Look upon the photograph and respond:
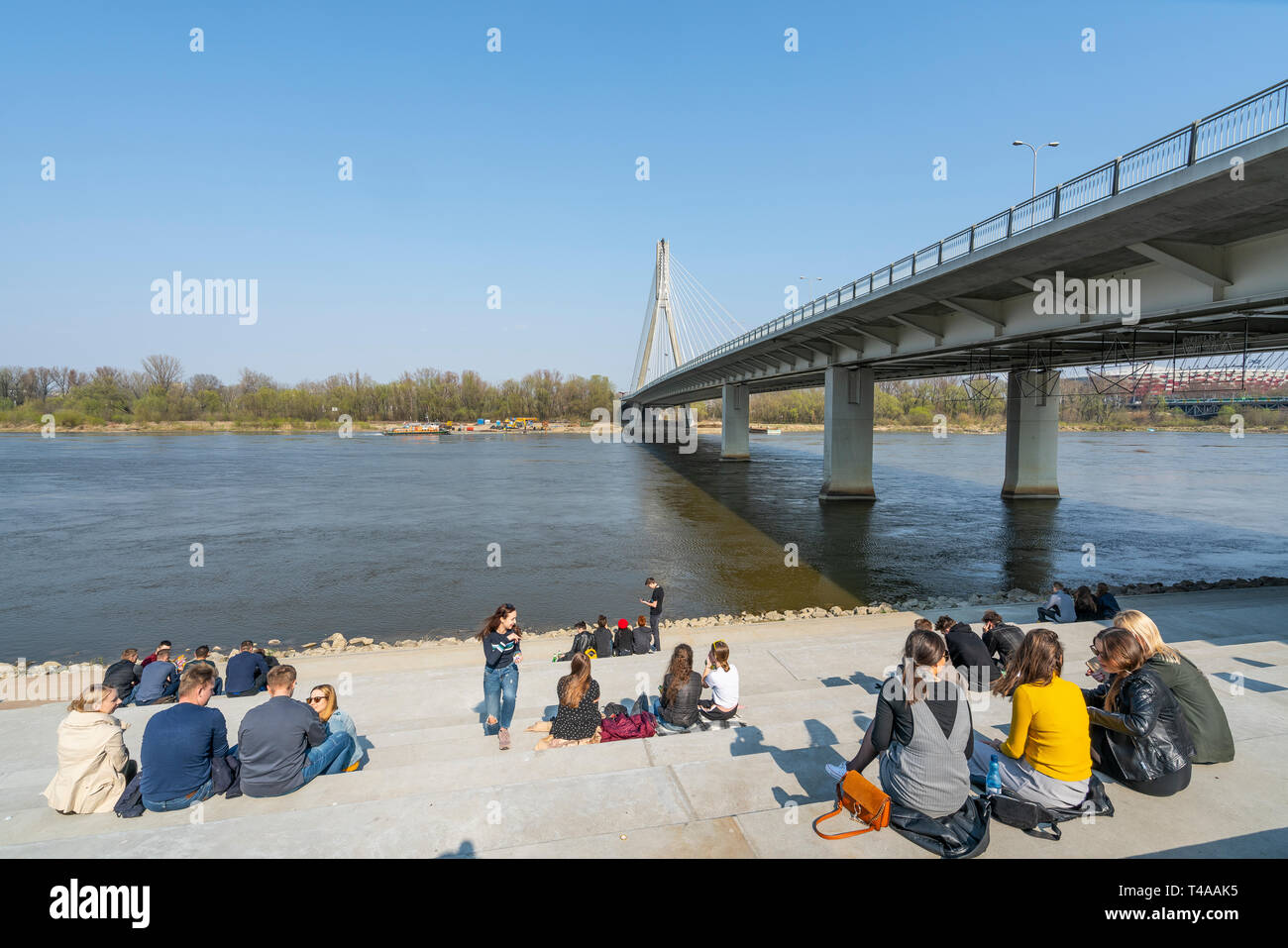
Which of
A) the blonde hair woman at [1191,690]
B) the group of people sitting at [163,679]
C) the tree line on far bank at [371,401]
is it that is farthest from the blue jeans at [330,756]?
the tree line on far bank at [371,401]

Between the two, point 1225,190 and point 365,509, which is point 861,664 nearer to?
point 1225,190

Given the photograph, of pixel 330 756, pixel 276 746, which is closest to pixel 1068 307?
pixel 330 756

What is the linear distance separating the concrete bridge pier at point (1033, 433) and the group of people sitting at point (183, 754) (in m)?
39.5

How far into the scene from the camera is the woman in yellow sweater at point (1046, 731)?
166 inches

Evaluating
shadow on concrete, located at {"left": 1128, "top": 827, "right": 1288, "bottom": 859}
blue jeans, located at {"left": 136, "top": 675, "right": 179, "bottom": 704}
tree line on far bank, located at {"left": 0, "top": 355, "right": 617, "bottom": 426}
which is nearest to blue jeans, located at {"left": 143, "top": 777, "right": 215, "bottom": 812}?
blue jeans, located at {"left": 136, "top": 675, "right": 179, "bottom": 704}

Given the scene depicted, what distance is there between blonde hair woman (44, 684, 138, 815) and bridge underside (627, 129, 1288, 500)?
50.6ft

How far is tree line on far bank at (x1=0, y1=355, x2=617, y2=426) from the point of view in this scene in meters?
134

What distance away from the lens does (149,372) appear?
155 m

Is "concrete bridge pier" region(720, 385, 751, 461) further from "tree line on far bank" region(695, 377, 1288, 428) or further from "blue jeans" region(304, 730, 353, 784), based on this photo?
"blue jeans" region(304, 730, 353, 784)

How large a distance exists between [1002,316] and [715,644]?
22108 millimetres

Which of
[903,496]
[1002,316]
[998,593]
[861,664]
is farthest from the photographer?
[903,496]

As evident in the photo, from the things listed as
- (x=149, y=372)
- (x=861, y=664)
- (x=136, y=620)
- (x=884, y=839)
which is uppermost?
(x=149, y=372)

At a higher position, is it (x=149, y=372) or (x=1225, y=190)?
(x=149, y=372)
